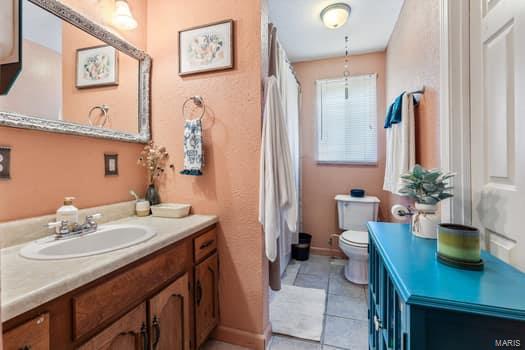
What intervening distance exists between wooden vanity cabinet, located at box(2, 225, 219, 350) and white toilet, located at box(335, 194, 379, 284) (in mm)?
1309

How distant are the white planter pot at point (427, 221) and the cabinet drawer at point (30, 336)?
1381 mm

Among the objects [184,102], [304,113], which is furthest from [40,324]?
[304,113]

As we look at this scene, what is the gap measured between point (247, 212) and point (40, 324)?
1.03 metres

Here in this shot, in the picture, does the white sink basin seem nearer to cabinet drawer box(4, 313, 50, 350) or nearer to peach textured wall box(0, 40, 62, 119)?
cabinet drawer box(4, 313, 50, 350)

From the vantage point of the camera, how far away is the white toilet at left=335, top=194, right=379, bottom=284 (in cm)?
215

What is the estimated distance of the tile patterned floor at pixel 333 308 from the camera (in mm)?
1495

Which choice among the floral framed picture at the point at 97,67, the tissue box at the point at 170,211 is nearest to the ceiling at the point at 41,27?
the floral framed picture at the point at 97,67

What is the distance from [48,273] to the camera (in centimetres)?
71

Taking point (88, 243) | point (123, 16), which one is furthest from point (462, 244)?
point (123, 16)

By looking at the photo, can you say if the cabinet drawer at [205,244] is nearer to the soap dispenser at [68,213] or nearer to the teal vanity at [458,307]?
the soap dispenser at [68,213]

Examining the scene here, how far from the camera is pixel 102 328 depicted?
0.80 m

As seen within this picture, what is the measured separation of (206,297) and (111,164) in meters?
1.01

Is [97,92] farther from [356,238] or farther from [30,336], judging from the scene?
[356,238]

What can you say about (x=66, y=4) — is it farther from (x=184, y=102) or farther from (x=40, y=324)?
(x=40, y=324)
